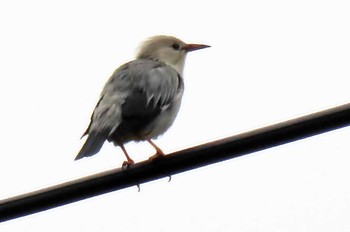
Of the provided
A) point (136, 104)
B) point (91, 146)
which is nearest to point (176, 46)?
point (136, 104)

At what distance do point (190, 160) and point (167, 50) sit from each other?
506cm

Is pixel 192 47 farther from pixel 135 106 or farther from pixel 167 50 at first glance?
pixel 135 106

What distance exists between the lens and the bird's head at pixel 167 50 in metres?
10.8

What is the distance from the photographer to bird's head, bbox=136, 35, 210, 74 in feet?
35.4

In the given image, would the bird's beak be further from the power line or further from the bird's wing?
the power line

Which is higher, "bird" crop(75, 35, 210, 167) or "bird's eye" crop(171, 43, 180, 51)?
"bird's eye" crop(171, 43, 180, 51)

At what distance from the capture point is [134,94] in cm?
845

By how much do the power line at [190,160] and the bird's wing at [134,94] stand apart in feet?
6.53

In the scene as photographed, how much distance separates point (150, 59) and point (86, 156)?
122 inches

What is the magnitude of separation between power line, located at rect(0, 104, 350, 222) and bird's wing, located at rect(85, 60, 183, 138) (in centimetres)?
199

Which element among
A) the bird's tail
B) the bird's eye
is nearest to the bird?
the bird's tail

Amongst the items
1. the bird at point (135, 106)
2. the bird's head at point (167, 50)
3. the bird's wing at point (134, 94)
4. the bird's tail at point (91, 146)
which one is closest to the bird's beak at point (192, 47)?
the bird's head at point (167, 50)

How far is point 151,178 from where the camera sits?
20.3 feet

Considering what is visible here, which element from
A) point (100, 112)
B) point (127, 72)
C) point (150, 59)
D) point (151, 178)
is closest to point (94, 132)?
point (100, 112)
